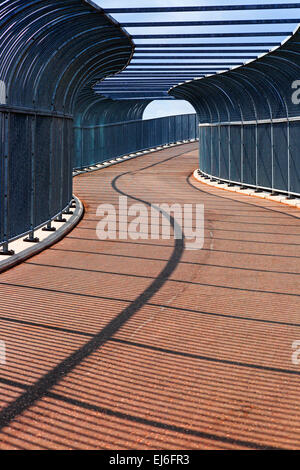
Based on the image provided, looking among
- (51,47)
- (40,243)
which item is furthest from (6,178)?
(51,47)

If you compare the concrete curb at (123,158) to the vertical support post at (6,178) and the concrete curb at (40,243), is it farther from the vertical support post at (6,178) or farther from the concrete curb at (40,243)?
the vertical support post at (6,178)

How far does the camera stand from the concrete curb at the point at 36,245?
1020 cm

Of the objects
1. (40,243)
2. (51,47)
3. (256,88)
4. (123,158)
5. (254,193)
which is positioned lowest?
(123,158)

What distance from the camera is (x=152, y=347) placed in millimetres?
6301

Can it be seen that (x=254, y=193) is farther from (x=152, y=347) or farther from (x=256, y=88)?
(x=152, y=347)

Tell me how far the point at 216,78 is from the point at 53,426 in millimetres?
19936

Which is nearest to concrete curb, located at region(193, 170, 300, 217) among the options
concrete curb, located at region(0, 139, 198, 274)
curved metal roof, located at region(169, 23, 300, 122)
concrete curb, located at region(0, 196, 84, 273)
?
curved metal roof, located at region(169, 23, 300, 122)

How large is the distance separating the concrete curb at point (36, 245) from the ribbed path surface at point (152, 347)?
20 centimetres

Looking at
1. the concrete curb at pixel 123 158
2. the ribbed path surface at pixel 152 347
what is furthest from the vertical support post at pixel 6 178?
the concrete curb at pixel 123 158

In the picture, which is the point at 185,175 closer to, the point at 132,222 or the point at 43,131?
the point at 132,222

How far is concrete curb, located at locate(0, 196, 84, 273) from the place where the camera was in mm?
10195

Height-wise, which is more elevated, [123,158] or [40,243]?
[40,243]

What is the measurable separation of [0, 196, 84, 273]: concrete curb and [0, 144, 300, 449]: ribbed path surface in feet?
0.64

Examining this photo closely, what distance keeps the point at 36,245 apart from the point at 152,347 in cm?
594
